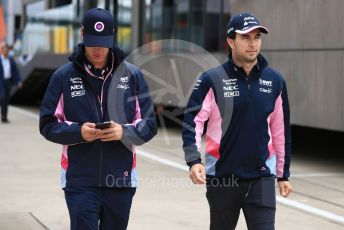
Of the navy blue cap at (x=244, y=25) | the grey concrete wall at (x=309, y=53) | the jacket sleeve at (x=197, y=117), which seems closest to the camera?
the navy blue cap at (x=244, y=25)

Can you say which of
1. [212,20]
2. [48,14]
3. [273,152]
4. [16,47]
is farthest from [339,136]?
[16,47]

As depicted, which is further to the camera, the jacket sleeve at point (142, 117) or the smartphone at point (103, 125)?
the jacket sleeve at point (142, 117)

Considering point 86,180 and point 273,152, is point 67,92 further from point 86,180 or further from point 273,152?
point 273,152

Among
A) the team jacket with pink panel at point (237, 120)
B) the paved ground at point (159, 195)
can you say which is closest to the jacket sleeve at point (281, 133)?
the team jacket with pink panel at point (237, 120)

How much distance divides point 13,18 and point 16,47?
544 inches

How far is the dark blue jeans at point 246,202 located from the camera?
4332mm

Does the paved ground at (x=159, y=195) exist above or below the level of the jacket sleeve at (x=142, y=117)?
below

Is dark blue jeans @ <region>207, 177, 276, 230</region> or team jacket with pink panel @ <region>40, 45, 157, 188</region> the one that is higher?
team jacket with pink panel @ <region>40, 45, 157, 188</region>

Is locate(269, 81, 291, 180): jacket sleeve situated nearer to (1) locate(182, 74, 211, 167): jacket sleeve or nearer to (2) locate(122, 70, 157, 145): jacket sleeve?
(1) locate(182, 74, 211, 167): jacket sleeve

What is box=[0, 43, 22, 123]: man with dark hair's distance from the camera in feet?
59.0

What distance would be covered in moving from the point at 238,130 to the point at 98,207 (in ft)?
3.09

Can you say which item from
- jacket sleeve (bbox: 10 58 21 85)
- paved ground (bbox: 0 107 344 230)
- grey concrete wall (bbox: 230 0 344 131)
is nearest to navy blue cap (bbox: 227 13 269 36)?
paved ground (bbox: 0 107 344 230)

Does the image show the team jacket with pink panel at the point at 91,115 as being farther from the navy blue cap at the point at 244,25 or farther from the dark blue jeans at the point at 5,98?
the dark blue jeans at the point at 5,98

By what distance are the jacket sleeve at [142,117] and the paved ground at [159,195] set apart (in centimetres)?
256
